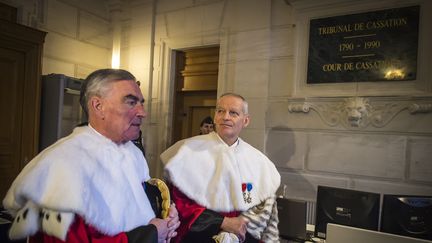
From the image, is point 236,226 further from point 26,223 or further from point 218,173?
point 26,223

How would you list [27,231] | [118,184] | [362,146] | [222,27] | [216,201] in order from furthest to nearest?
[222,27] < [362,146] < [216,201] < [118,184] < [27,231]

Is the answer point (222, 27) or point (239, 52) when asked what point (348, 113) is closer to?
point (239, 52)

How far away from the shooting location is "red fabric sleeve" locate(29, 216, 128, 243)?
987 mm

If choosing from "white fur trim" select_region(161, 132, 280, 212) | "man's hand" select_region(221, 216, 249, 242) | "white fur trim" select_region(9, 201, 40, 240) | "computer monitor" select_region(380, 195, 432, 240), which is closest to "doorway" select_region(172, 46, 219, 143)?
"white fur trim" select_region(161, 132, 280, 212)

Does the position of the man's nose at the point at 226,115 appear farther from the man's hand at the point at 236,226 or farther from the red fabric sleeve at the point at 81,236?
the red fabric sleeve at the point at 81,236

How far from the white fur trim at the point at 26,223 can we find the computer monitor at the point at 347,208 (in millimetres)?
1691

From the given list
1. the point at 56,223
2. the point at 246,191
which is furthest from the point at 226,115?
the point at 56,223

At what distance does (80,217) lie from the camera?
1.03 metres

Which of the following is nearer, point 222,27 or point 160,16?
point 222,27

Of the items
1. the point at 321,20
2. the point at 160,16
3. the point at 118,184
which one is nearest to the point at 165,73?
the point at 160,16

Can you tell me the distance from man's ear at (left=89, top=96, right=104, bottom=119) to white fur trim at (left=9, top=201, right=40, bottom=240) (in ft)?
1.30

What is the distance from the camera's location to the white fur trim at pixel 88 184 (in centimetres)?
98

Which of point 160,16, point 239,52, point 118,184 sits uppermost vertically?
point 160,16

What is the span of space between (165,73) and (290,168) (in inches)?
88.9
